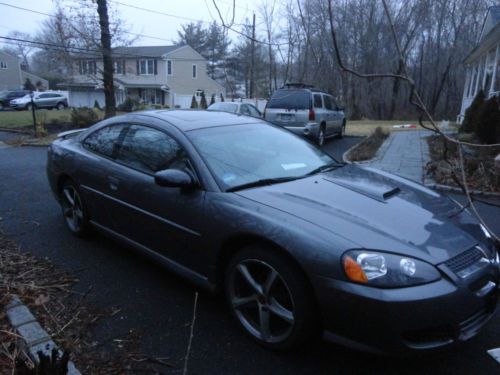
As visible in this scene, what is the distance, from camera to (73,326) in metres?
2.84

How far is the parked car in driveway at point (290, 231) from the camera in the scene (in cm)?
215

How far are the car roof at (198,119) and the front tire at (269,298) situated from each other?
134 centimetres

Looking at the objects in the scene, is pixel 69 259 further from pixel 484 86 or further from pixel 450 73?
pixel 450 73

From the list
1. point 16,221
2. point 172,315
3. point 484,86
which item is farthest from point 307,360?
point 484,86

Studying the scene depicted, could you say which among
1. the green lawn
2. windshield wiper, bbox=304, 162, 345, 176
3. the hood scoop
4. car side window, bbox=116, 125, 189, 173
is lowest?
the green lawn

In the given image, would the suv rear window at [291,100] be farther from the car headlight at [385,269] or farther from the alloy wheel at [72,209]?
the car headlight at [385,269]

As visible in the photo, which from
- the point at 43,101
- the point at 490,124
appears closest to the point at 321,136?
the point at 490,124

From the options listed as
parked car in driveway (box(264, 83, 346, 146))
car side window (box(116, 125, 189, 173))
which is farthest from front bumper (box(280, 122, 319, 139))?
car side window (box(116, 125, 189, 173))

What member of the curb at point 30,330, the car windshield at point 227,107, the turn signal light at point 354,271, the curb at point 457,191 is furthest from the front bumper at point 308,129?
the turn signal light at point 354,271

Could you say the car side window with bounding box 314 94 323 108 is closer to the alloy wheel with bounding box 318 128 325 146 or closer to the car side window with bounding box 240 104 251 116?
the alloy wheel with bounding box 318 128 325 146

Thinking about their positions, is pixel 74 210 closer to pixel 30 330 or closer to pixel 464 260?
pixel 30 330

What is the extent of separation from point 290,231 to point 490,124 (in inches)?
375

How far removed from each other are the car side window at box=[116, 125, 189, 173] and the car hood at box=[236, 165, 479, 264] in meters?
0.73

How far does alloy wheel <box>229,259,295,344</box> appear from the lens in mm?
2496
